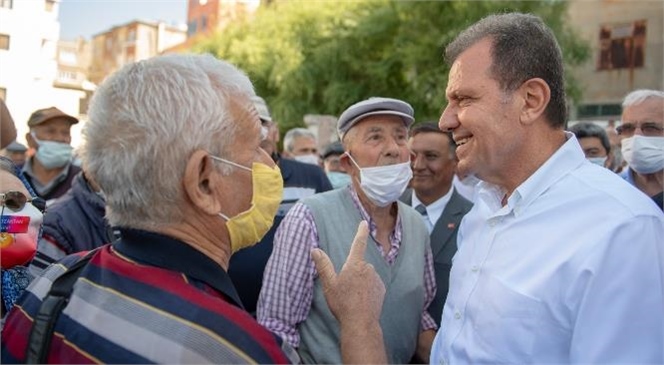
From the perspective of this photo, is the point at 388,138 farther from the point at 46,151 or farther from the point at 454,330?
the point at 46,151

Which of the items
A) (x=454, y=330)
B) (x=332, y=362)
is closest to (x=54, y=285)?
(x=454, y=330)

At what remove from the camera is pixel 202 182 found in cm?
157

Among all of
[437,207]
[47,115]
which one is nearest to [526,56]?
[437,207]

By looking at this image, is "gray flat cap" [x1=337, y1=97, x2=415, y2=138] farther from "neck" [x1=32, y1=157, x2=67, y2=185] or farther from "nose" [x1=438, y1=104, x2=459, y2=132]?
"neck" [x1=32, y1=157, x2=67, y2=185]

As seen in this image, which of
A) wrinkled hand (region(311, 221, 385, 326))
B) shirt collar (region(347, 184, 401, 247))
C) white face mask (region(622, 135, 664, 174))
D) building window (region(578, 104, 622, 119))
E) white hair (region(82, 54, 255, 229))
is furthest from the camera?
building window (region(578, 104, 622, 119))

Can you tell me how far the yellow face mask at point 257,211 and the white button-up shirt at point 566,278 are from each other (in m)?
0.78

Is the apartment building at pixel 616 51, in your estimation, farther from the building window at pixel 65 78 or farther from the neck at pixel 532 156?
the neck at pixel 532 156

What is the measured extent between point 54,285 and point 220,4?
4786 cm

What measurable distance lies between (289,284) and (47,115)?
3.99 m

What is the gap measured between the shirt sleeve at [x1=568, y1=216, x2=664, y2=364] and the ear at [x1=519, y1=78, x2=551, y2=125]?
54 centimetres

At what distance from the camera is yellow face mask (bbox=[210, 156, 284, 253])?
1693mm

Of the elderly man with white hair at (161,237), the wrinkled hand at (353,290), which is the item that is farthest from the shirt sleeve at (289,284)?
the elderly man with white hair at (161,237)

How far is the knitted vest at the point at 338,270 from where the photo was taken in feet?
9.14

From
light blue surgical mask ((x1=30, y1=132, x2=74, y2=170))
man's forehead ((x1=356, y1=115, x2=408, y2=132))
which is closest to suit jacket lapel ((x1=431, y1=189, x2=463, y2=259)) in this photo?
man's forehead ((x1=356, y1=115, x2=408, y2=132))
